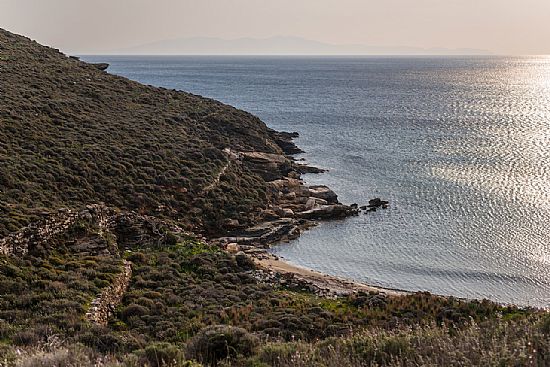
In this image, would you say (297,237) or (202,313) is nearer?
(202,313)

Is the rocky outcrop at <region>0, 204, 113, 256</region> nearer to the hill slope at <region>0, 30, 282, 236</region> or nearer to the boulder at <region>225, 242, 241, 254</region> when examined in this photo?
the hill slope at <region>0, 30, 282, 236</region>

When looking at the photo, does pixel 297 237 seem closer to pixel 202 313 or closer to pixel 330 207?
pixel 330 207

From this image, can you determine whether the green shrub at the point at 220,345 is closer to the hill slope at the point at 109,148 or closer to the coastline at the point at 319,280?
the coastline at the point at 319,280

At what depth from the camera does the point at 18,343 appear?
35.3 feet

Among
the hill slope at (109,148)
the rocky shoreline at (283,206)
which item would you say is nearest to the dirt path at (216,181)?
the hill slope at (109,148)

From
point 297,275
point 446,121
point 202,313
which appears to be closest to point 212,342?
point 202,313

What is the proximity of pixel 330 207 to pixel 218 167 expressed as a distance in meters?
8.46

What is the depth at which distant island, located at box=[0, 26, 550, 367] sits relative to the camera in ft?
26.9

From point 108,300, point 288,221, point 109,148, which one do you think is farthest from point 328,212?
point 108,300

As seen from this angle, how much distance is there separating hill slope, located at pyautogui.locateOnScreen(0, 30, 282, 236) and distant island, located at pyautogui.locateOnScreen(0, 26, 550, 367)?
141 millimetres

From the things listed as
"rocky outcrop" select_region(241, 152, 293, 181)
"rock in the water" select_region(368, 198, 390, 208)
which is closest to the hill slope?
"rocky outcrop" select_region(241, 152, 293, 181)

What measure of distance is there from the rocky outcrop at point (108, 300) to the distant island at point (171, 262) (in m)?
0.08

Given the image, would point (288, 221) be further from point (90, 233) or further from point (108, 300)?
point (108, 300)

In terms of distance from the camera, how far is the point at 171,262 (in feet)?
70.2
